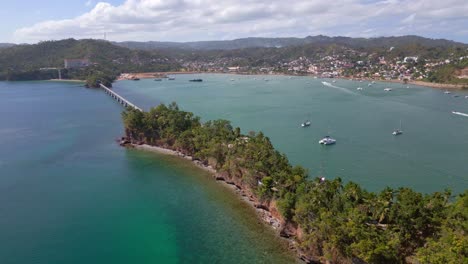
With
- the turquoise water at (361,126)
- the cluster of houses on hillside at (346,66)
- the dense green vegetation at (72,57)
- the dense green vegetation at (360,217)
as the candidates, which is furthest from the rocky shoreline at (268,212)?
the dense green vegetation at (72,57)

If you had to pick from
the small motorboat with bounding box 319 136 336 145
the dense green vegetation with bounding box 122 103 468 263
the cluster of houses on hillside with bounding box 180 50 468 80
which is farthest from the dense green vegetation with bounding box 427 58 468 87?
the dense green vegetation with bounding box 122 103 468 263

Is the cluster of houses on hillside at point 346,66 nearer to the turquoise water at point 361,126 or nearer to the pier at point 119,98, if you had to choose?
the turquoise water at point 361,126

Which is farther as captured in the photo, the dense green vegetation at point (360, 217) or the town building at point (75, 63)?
the town building at point (75, 63)

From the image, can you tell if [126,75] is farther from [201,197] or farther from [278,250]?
[278,250]

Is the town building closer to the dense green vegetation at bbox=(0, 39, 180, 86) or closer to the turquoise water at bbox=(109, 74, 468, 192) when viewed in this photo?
the dense green vegetation at bbox=(0, 39, 180, 86)

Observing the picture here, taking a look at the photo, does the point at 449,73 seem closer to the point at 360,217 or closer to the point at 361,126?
the point at 361,126

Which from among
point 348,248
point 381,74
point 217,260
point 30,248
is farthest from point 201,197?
point 381,74
